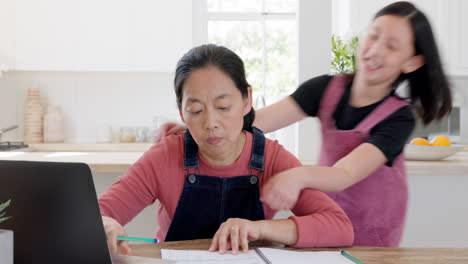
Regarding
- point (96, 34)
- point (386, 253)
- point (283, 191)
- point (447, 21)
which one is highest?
point (447, 21)

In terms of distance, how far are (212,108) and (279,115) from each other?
21.3 inches

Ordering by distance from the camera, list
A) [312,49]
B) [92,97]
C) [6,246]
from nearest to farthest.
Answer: [6,246], [312,49], [92,97]

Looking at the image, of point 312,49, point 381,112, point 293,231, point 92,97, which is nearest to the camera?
point 293,231

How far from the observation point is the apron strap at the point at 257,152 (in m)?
1.51

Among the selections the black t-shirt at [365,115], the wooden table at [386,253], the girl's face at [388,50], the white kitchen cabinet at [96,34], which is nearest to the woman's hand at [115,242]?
the wooden table at [386,253]

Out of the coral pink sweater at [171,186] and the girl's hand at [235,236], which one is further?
the coral pink sweater at [171,186]

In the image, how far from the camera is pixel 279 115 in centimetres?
186

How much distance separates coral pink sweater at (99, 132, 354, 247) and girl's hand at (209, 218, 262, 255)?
0.13m

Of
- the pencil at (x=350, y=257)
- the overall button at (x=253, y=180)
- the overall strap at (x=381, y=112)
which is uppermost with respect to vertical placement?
the overall strap at (x=381, y=112)

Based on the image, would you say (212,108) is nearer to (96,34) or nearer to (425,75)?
(425,75)

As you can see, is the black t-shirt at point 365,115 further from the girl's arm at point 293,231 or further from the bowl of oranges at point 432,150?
the bowl of oranges at point 432,150

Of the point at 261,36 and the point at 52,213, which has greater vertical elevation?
the point at 261,36

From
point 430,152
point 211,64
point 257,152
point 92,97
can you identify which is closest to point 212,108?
point 211,64

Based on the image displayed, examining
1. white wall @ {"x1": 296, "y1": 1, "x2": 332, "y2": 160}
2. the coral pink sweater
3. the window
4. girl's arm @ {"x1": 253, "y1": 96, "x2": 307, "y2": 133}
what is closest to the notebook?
the coral pink sweater
